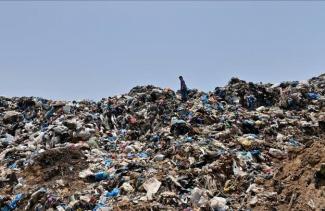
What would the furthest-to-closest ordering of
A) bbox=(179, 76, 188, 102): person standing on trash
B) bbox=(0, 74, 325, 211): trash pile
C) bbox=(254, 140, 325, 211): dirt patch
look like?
bbox=(179, 76, 188, 102): person standing on trash, bbox=(0, 74, 325, 211): trash pile, bbox=(254, 140, 325, 211): dirt patch

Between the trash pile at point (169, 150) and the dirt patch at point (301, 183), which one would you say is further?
the trash pile at point (169, 150)

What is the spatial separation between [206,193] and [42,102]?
10809mm

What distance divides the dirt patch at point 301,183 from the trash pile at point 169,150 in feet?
0.07

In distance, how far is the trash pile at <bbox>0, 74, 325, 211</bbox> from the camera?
9.43 m

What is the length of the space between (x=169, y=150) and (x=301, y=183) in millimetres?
4007

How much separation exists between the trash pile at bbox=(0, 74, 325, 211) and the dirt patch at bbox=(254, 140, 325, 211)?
22 mm

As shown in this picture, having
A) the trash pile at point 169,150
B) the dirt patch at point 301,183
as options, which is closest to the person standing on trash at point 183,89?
the trash pile at point 169,150

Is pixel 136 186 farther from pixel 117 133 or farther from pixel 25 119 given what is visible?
pixel 25 119

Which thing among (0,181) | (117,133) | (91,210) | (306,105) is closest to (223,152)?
(91,210)

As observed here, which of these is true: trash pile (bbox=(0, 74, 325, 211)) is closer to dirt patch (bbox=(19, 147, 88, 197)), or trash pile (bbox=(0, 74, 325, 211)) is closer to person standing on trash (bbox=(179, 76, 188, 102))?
dirt patch (bbox=(19, 147, 88, 197))

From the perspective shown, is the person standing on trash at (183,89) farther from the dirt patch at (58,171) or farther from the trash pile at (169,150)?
the dirt patch at (58,171)

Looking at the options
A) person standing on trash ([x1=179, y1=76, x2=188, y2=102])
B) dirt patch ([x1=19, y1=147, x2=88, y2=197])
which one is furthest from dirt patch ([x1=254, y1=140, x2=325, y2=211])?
person standing on trash ([x1=179, y1=76, x2=188, y2=102])

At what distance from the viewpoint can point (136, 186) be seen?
10.1 meters

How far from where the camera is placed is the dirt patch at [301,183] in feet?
28.1
